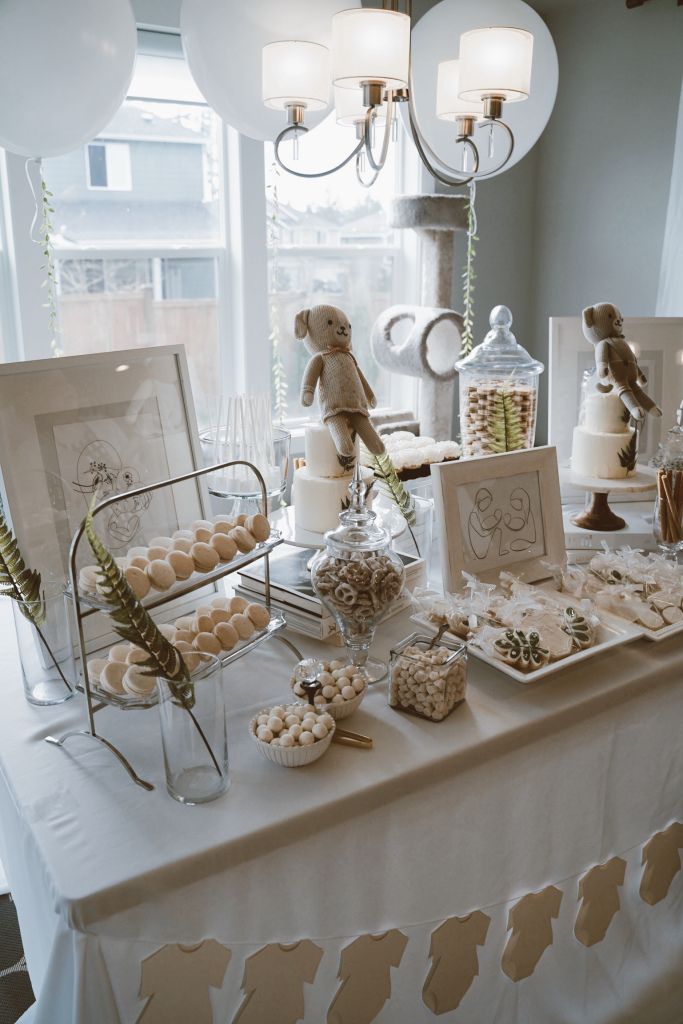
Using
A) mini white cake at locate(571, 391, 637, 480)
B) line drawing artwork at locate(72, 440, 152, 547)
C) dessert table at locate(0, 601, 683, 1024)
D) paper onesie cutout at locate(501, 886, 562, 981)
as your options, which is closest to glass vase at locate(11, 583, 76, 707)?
dessert table at locate(0, 601, 683, 1024)

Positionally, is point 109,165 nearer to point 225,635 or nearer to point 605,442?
point 605,442

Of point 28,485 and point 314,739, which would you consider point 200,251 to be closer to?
point 28,485

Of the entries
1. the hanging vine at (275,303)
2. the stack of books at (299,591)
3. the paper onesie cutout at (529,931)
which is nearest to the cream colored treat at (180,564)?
the stack of books at (299,591)

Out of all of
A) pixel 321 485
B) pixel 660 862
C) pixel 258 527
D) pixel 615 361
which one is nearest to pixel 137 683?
pixel 258 527

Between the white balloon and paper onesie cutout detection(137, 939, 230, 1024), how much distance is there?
164 centimetres

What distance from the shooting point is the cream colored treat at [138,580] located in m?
0.98

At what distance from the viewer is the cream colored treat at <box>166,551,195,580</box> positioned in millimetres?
1030

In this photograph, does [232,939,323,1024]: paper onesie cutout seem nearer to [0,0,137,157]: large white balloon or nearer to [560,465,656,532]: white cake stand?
[560,465,656,532]: white cake stand

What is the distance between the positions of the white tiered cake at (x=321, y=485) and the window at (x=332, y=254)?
1729mm

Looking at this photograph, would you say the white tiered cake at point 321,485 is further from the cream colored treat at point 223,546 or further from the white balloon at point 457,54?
the white balloon at point 457,54

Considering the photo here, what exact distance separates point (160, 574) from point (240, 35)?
3.71 feet

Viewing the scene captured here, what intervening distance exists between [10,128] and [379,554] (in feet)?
3.98

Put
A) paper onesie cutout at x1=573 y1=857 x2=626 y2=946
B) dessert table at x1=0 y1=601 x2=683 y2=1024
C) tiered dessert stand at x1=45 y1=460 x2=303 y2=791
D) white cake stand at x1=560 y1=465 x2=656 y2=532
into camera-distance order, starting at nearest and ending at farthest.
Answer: dessert table at x1=0 y1=601 x2=683 y2=1024 < tiered dessert stand at x1=45 y1=460 x2=303 y2=791 < paper onesie cutout at x1=573 y1=857 x2=626 y2=946 < white cake stand at x1=560 y1=465 x2=656 y2=532

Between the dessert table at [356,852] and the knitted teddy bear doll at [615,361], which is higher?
the knitted teddy bear doll at [615,361]
